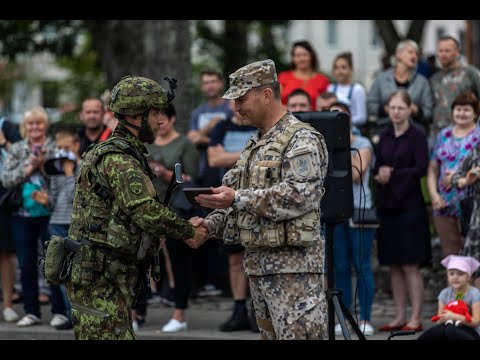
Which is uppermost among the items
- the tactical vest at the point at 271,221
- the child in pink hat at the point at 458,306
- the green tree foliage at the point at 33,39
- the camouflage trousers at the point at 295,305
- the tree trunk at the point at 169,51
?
the green tree foliage at the point at 33,39

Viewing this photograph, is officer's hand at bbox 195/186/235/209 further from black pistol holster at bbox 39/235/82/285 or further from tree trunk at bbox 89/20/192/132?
tree trunk at bbox 89/20/192/132

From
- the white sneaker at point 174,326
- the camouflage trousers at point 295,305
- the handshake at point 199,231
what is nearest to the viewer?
the camouflage trousers at point 295,305

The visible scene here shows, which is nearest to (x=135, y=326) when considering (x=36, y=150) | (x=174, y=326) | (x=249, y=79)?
(x=174, y=326)

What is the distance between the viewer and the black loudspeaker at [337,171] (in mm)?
8000

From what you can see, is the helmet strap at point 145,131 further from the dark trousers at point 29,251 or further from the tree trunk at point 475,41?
the tree trunk at point 475,41

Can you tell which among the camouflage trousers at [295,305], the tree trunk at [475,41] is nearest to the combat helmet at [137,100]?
the camouflage trousers at [295,305]

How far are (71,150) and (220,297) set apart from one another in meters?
2.58

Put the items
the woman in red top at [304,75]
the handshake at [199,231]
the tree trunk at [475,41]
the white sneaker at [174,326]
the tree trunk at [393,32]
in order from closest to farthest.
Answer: the handshake at [199,231]
the white sneaker at [174,326]
the woman in red top at [304,75]
the tree trunk at [475,41]
the tree trunk at [393,32]

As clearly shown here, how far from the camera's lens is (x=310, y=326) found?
6.28 metres

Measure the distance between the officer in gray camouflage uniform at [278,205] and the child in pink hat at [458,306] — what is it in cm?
188

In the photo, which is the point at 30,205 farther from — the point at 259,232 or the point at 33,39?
the point at 33,39

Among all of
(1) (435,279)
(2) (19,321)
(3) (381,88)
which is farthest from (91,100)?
(1) (435,279)

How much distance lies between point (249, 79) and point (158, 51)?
846cm

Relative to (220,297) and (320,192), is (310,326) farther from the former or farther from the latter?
(220,297)
